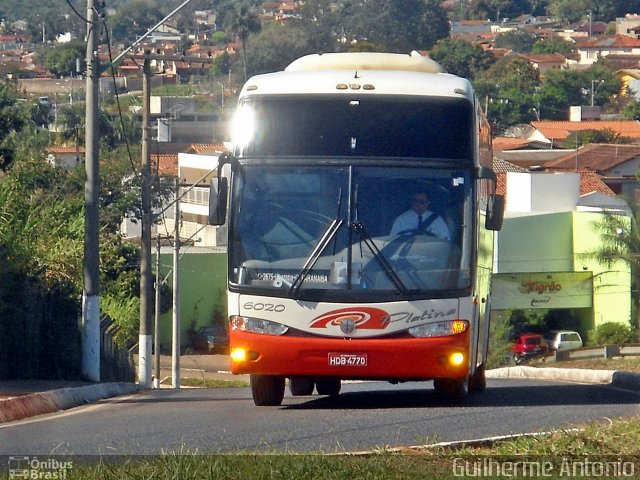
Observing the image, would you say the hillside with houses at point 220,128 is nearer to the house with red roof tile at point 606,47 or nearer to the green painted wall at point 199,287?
the green painted wall at point 199,287

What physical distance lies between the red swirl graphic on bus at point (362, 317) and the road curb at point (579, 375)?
519cm

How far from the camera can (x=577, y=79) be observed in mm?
93438

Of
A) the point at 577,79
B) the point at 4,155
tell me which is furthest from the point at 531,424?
the point at 577,79

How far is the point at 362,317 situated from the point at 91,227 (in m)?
7.00

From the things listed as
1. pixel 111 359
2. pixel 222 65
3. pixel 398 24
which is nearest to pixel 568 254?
pixel 111 359

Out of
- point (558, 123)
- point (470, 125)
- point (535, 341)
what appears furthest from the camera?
point (558, 123)

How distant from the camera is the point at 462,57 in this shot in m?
94.1

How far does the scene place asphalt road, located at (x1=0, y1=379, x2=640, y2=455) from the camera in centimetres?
894

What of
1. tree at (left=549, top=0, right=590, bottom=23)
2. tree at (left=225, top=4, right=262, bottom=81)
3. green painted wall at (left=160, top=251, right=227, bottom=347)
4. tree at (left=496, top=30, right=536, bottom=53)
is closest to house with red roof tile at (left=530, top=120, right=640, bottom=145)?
tree at (left=225, top=4, right=262, bottom=81)

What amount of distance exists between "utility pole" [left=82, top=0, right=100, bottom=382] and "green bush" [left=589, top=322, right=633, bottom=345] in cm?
2814

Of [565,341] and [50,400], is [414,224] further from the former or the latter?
[565,341]

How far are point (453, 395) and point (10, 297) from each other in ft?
21.9

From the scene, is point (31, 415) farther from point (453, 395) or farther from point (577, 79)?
point (577, 79)

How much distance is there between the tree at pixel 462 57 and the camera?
301ft
